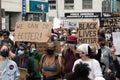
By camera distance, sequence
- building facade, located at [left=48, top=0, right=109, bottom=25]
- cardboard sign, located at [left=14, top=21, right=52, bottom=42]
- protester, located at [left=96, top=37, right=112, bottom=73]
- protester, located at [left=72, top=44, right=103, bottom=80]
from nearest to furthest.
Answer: protester, located at [left=72, top=44, right=103, bottom=80]
protester, located at [left=96, top=37, right=112, bottom=73]
cardboard sign, located at [left=14, top=21, right=52, bottom=42]
building facade, located at [left=48, top=0, right=109, bottom=25]

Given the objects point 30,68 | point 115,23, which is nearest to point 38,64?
point 30,68

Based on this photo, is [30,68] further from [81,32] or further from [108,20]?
[108,20]

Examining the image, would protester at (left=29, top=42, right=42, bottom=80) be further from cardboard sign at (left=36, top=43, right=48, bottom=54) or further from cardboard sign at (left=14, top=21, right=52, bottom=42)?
cardboard sign at (left=14, top=21, right=52, bottom=42)

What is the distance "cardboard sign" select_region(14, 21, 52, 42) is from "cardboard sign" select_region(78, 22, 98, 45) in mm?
983

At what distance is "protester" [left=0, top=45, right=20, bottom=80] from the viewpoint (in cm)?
922

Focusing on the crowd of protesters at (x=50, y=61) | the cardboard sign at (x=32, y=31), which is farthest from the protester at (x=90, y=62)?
the cardboard sign at (x=32, y=31)

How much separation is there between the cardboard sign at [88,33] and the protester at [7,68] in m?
3.31

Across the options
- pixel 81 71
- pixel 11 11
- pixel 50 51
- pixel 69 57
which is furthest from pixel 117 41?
pixel 11 11

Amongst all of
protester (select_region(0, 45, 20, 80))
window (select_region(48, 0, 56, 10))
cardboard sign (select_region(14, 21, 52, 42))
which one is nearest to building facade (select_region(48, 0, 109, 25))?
window (select_region(48, 0, 56, 10))

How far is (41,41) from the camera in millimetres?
11672

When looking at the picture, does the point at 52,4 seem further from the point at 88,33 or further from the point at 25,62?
the point at 25,62

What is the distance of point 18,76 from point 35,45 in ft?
8.70

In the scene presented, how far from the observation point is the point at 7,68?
9.22 metres

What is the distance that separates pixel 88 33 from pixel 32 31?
1517mm
